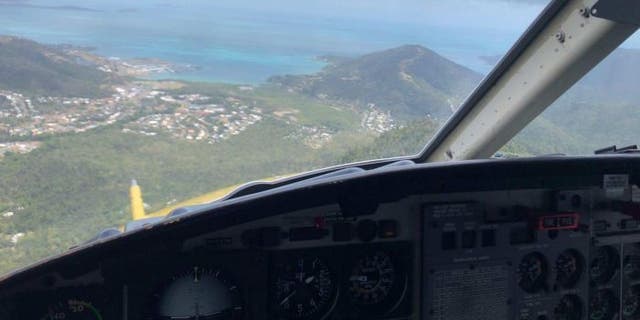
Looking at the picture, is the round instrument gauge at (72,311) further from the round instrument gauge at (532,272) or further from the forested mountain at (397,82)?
the forested mountain at (397,82)

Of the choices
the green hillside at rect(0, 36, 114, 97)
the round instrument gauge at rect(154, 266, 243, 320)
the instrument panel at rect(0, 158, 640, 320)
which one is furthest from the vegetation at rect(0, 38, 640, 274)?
the round instrument gauge at rect(154, 266, 243, 320)

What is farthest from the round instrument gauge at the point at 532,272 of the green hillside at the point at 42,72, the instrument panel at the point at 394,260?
the green hillside at the point at 42,72

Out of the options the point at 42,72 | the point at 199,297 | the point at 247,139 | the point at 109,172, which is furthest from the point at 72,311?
the point at 42,72

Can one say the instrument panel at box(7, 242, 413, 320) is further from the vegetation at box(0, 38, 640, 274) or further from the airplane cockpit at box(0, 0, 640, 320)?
the vegetation at box(0, 38, 640, 274)

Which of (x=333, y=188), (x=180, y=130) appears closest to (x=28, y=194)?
(x=180, y=130)

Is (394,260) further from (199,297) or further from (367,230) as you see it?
(199,297)

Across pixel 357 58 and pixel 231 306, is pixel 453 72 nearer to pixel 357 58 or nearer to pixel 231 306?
pixel 357 58
